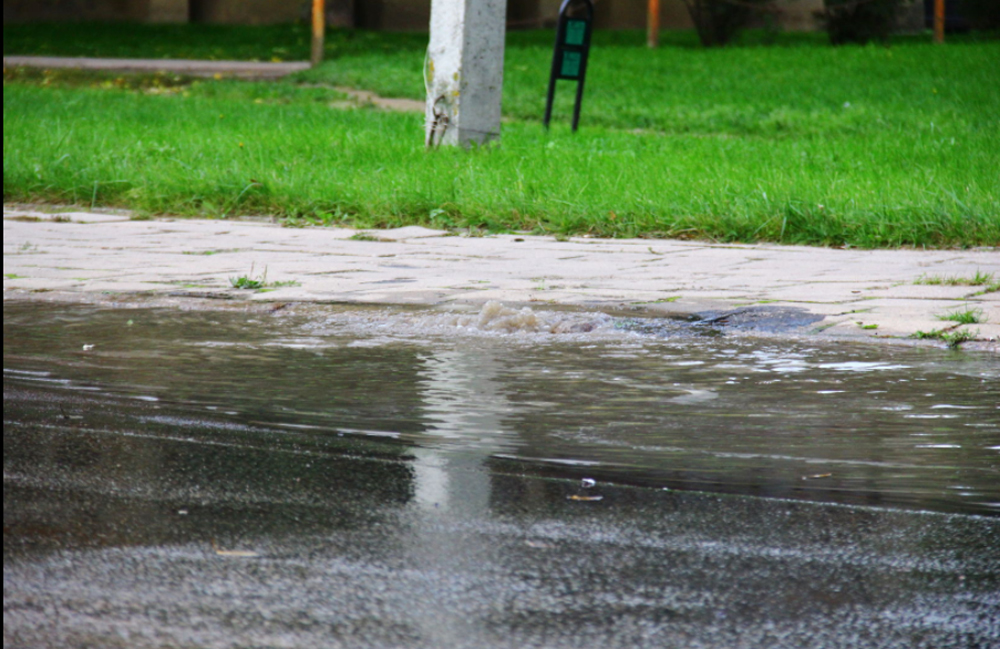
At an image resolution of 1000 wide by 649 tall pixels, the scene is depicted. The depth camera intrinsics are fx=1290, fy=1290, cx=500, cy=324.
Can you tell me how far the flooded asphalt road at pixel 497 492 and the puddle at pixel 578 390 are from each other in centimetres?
1

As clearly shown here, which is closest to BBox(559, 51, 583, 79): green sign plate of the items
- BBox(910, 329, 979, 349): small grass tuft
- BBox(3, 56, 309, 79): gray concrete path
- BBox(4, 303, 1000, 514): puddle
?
BBox(4, 303, 1000, 514): puddle

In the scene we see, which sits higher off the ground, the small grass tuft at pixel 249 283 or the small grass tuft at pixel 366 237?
the small grass tuft at pixel 249 283

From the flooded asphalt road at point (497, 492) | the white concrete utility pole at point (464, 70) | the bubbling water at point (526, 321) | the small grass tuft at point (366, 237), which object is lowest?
the small grass tuft at point (366, 237)

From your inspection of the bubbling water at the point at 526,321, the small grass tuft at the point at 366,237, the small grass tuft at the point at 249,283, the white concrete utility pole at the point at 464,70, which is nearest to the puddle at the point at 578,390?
the bubbling water at the point at 526,321

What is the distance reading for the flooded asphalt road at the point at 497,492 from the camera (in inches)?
85.7

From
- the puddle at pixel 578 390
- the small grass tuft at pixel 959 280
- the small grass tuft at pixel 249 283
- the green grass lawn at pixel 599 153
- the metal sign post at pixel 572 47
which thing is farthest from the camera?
the metal sign post at pixel 572 47

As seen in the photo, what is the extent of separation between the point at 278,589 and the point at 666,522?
0.85 meters

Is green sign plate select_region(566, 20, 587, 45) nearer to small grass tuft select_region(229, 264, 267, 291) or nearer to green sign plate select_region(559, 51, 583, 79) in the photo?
green sign plate select_region(559, 51, 583, 79)

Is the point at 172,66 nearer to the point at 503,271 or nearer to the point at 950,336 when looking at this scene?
the point at 503,271

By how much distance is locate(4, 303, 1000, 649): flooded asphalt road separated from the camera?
2178 mm

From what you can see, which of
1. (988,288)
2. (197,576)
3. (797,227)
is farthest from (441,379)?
(797,227)

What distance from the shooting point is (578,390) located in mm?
3967

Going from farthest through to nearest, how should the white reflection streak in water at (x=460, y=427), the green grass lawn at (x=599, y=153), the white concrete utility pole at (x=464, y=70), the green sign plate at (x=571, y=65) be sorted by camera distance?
1. the green sign plate at (x=571, y=65)
2. the white concrete utility pole at (x=464, y=70)
3. the green grass lawn at (x=599, y=153)
4. the white reflection streak in water at (x=460, y=427)

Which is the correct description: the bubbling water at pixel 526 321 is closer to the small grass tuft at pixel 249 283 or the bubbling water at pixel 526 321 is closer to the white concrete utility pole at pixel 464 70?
the small grass tuft at pixel 249 283
